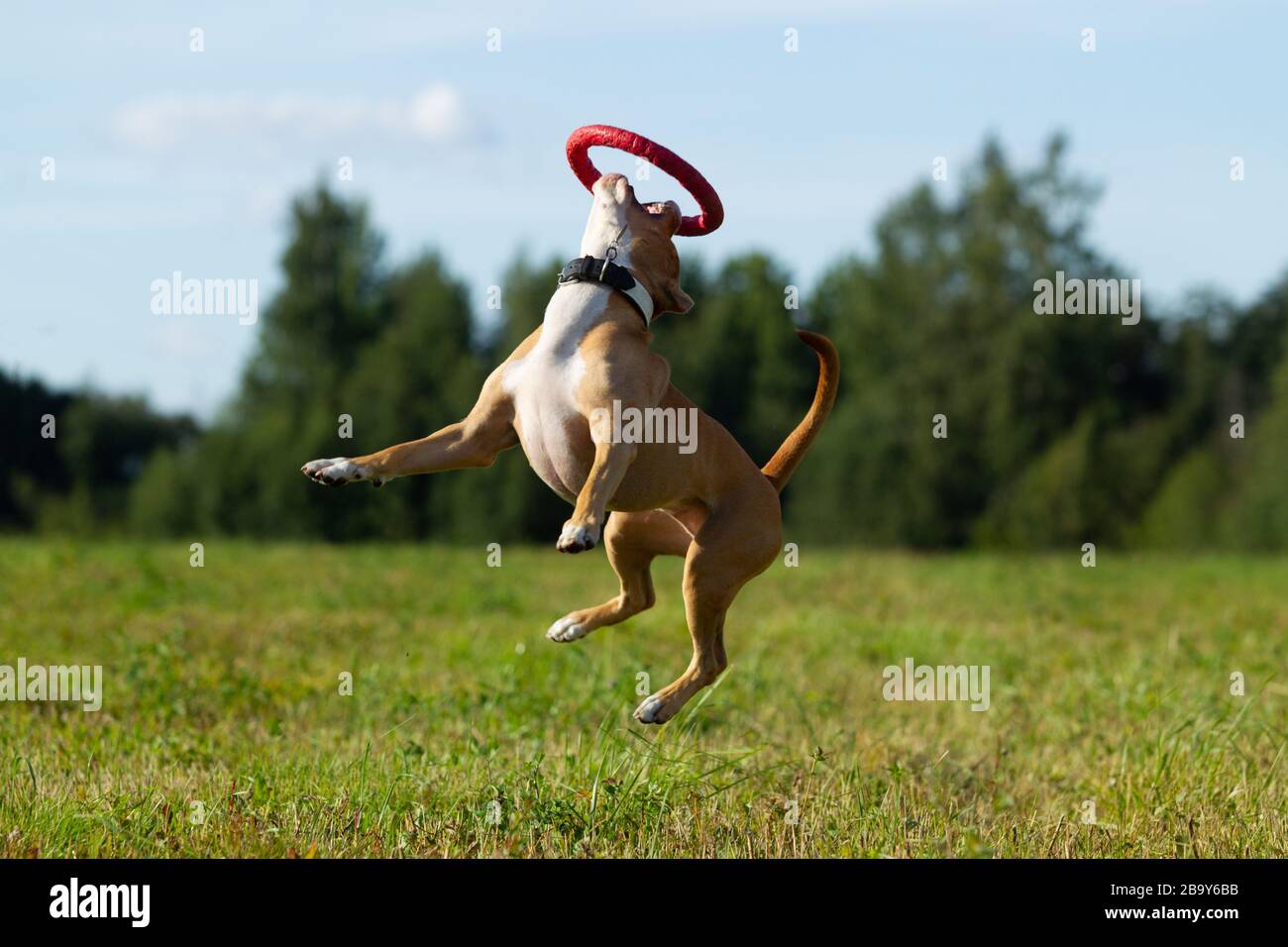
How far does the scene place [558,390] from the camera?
464cm

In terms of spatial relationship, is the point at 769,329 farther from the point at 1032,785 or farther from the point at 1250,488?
the point at 1032,785

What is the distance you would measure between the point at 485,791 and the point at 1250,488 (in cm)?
3588

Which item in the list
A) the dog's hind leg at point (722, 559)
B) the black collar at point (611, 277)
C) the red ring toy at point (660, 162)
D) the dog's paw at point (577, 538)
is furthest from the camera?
the dog's hind leg at point (722, 559)

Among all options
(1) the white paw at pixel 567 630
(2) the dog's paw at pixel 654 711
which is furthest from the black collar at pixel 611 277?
(2) the dog's paw at pixel 654 711

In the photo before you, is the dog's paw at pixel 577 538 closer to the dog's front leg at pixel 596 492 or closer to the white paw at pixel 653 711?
the dog's front leg at pixel 596 492

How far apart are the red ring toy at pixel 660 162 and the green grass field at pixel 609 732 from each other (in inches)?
99.4

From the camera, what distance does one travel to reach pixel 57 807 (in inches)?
242

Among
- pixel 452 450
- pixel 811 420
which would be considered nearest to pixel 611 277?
pixel 452 450

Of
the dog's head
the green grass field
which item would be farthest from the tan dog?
the green grass field

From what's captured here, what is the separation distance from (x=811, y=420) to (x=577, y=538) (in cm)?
153

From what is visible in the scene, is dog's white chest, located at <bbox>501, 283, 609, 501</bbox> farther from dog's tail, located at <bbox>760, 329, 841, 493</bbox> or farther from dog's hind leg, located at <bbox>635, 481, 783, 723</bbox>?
dog's tail, located at <bbox>760, 329, 841, 493</bbox>

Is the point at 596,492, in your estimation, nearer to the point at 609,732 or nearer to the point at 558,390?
the point at 558,390

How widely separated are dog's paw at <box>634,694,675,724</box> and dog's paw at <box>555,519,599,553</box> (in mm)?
1076

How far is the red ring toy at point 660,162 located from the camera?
4586 millimetres
